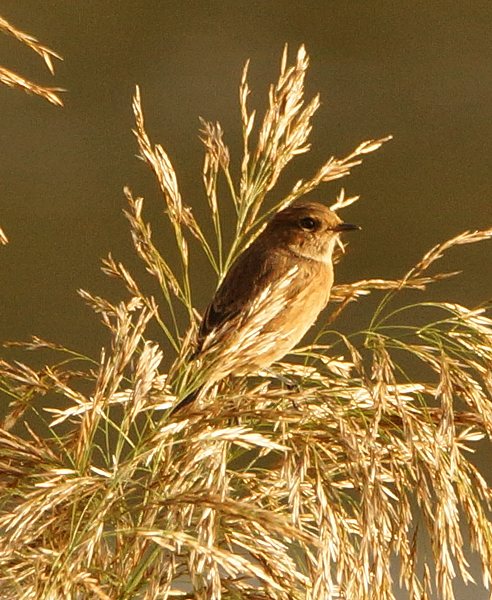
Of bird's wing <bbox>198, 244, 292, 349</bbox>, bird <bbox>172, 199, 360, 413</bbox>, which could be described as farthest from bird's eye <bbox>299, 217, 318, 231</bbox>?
bird's wing <bbox>198, 244, 292, 349</bbox>

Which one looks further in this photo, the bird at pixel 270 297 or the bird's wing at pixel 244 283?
the bird's wing at pixel 244 283

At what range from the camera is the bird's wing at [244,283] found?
2936mm

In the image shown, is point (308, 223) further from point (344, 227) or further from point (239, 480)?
point (239, 480)

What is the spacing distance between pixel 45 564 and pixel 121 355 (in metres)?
0.38

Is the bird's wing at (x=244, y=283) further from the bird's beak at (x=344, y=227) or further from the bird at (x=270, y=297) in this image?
the bird's beak at (x=344, y=227)

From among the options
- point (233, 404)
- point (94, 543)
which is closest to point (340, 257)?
point (233, 404)

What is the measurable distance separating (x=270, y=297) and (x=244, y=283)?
0.88m

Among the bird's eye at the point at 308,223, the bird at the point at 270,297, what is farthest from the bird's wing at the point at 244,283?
the bird's eye at the point at 308,223

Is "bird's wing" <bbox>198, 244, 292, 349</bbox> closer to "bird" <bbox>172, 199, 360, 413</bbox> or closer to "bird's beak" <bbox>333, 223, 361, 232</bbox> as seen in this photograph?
"bird" <bbox>172, 199, 360, 413</bbox>

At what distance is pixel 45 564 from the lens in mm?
2092

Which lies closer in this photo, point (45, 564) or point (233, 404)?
point (45, 564)

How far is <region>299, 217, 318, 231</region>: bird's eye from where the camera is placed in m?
3.66

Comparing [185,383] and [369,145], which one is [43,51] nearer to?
[185,383]

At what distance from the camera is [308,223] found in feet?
12.0
